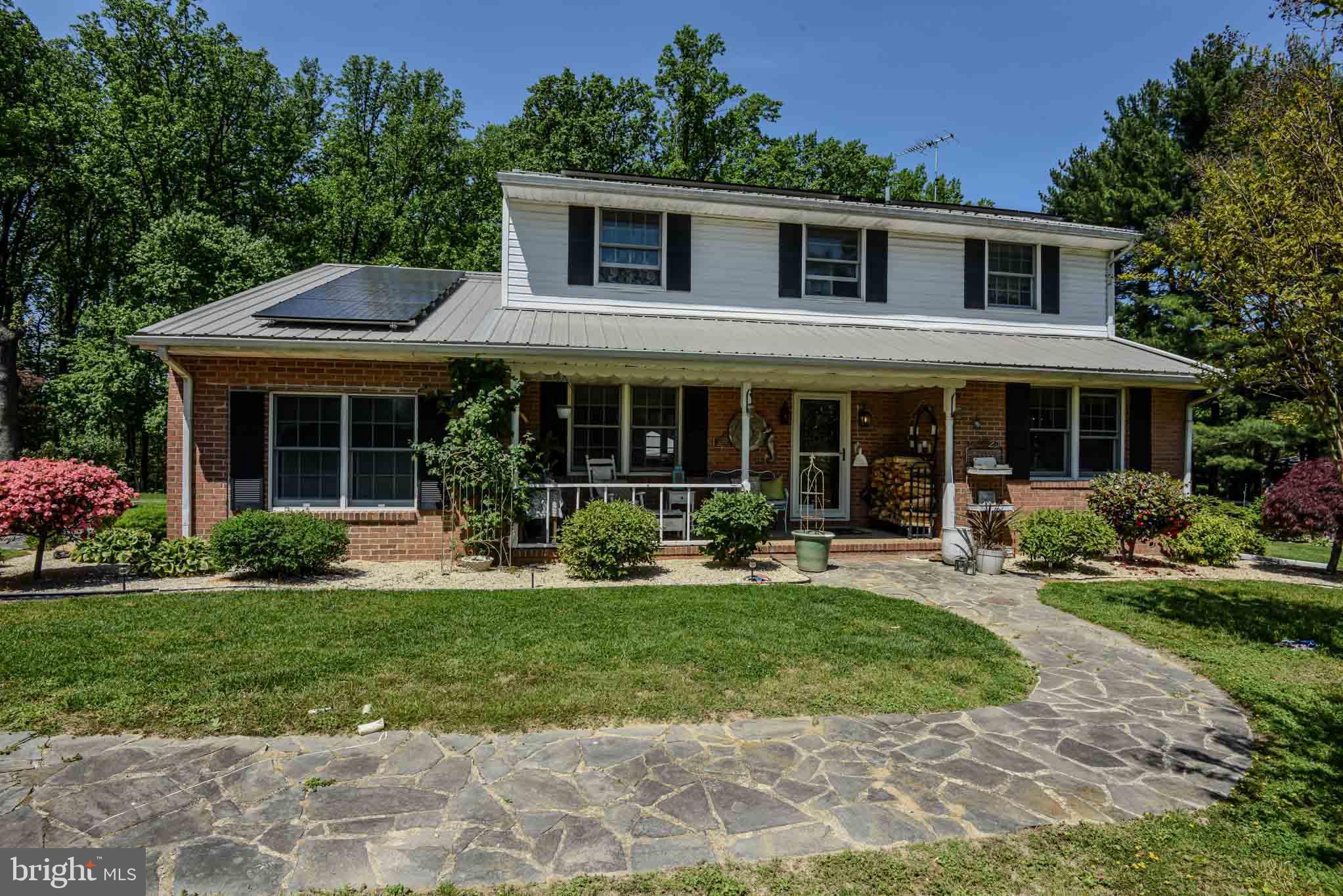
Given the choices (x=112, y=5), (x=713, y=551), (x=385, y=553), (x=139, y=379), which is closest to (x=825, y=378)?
(x=713, y=551)

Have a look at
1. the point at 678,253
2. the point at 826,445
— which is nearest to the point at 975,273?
the point at 826,445

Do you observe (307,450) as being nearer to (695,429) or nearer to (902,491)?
(695,429)

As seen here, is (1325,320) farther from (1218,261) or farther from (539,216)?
(539,216)

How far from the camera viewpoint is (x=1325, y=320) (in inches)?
209

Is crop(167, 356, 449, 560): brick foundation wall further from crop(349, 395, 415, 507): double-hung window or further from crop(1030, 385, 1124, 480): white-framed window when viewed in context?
crop(1030, 385, 1124, 480): white-framed window

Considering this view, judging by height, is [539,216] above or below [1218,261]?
above

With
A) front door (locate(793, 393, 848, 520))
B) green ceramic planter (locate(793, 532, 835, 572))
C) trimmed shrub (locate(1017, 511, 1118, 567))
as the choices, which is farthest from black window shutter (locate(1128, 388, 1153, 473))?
green ceramic planter (locate(793, 532, 835, 572))

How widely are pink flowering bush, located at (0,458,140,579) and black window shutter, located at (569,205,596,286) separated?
731 cm

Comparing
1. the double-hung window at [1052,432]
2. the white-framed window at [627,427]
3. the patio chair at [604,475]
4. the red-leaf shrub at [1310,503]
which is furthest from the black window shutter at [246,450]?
the red-leaf shrub at [1310,503]

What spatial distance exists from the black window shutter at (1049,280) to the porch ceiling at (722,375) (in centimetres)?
394

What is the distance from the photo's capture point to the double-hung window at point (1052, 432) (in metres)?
11.9

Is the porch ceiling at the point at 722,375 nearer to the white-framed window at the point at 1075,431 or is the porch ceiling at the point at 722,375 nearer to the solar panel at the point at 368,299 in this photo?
the solar panel at the point at 368,299

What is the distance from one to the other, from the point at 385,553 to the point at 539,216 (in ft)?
20.7

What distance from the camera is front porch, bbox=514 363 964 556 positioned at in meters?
10.2
